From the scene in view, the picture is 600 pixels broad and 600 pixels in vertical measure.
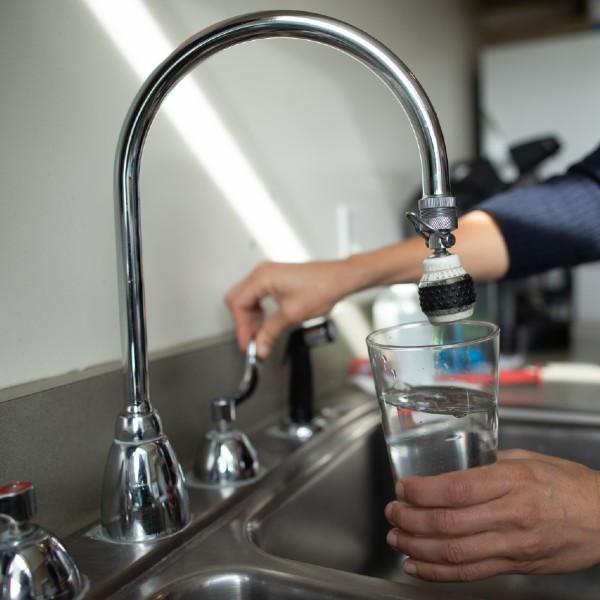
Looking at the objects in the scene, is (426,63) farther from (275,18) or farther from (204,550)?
(204,550)

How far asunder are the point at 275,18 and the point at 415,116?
0.14 meters

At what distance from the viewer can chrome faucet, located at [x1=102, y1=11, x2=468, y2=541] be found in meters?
0.52

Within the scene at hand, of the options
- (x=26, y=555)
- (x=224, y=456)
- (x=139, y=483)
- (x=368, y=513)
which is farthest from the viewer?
(x=368, y=513)

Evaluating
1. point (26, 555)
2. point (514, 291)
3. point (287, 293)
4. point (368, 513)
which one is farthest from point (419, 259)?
point (514, 291)

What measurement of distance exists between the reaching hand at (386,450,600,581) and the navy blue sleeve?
1.50 feet

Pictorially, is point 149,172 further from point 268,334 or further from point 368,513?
point 368,513

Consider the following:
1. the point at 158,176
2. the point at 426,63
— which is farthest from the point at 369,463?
the point at 426,63

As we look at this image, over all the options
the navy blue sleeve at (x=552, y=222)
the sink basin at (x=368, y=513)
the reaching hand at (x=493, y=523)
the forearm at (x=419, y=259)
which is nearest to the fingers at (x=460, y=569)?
the reaching hand at (x=493, y=523)

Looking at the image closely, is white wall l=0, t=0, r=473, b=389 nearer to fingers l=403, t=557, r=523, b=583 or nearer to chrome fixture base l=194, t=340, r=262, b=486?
chrome fixture base l=194, t=340, r=262, b=486

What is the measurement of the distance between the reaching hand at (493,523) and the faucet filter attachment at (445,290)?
0.49ft

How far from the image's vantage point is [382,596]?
0.52 m

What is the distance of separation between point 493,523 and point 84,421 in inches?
15.0

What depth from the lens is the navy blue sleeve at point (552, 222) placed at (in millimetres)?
985

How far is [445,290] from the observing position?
49cm
